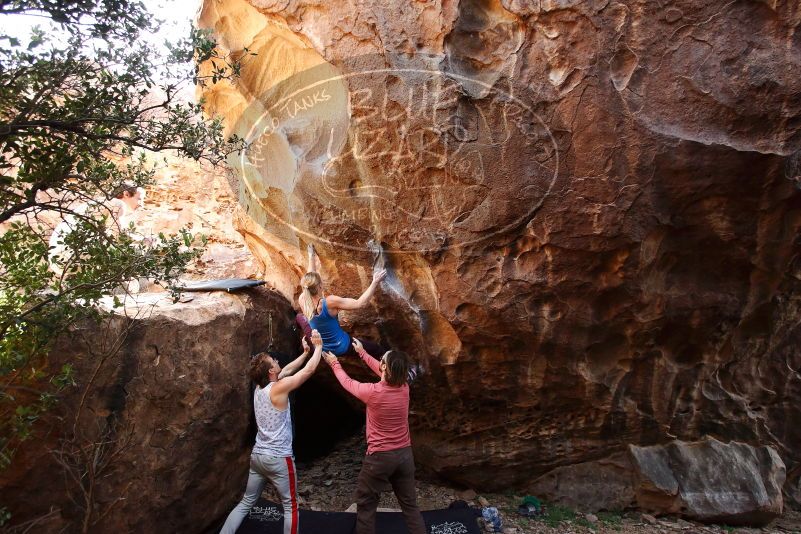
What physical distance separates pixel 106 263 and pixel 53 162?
62cm

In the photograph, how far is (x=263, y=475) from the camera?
4.14m

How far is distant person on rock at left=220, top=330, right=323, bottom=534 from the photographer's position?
4.06 m

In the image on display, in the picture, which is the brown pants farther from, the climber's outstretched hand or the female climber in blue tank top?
the female climber in blue tank top

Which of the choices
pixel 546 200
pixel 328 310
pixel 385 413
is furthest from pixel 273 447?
pixel 546 200

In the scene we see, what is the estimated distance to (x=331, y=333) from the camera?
4617 millimetres

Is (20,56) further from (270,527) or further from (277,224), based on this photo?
(270,527)

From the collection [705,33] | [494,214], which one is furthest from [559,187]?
[705,33]

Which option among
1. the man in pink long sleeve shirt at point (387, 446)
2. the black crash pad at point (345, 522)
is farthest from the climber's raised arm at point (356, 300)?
the black crash pad at point (345, 522)

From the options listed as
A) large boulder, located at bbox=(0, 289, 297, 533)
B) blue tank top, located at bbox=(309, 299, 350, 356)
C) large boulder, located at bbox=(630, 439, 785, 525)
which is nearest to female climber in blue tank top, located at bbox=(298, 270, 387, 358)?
blue tank top, located at bbox=(309, 299, 350, 356)

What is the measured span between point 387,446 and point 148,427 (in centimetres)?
159

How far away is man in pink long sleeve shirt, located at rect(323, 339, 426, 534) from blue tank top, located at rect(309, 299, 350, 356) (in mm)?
626

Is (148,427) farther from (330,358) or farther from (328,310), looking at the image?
(328,310)

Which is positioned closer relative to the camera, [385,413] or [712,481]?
[385,413]
